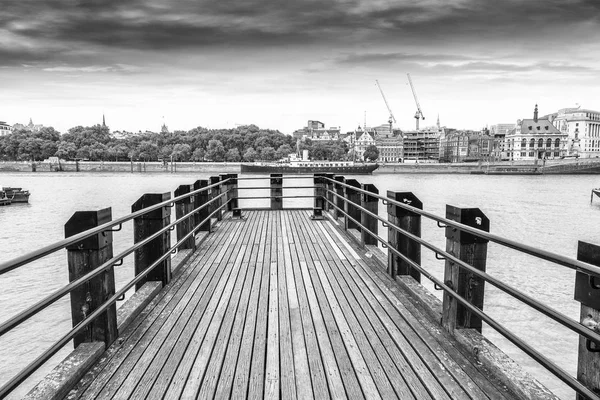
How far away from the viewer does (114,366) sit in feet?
9.44

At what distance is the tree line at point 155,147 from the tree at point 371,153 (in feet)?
34.3

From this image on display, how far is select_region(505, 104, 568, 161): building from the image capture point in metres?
143

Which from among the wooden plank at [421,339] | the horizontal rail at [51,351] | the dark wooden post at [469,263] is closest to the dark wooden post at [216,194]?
the wooden plank at [421,339]

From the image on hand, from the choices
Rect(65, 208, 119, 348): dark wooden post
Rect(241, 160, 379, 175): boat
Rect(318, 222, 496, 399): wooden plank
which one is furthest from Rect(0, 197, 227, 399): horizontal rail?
Rect(241, 160, 379, 175): boat

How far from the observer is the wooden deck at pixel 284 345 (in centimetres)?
262

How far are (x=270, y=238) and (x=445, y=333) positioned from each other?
188 inches

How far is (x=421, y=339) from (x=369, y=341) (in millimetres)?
412

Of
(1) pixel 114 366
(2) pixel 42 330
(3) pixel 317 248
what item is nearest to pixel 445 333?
(1) pixel 114 366

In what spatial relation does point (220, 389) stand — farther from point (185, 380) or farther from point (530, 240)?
point (530, 240)

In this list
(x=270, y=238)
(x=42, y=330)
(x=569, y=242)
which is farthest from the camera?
(x=569, y=242)

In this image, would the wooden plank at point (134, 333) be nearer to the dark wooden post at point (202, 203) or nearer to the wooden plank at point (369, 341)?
the wooden plank at point (369, 341)

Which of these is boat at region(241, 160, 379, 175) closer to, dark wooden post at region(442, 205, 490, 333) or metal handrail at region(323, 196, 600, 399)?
dark wooden post at region(442, 205, 490, 333)

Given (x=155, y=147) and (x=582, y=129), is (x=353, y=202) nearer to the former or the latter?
(x=155, y=147)

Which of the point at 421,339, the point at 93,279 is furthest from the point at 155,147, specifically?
the point at 421,339
